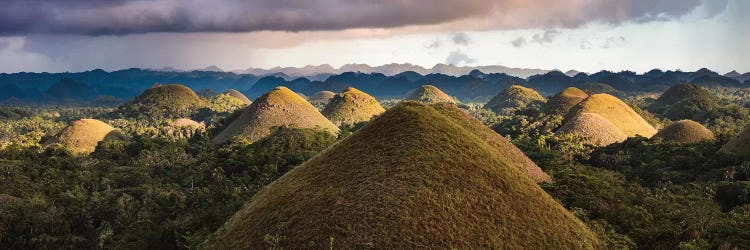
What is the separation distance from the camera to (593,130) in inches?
3179

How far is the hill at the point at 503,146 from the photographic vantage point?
122 ft

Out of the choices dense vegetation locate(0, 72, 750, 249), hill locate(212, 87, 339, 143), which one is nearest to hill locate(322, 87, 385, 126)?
hill locate(212, 87, 339, 143)

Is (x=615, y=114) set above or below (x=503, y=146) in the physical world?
below

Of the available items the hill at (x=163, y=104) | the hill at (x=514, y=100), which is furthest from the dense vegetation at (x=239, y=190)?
the hill at (x=514, y=100)

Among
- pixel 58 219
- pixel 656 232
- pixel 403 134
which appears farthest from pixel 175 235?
pixel 656 232

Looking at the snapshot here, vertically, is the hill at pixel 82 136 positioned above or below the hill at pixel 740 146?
below

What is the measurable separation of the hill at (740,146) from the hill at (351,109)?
81.9 meters

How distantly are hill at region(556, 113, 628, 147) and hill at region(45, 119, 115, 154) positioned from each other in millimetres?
79633

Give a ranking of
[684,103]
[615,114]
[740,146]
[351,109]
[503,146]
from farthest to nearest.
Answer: [351,109] → [684,103] → [615,114] → [740,146] → [503,146]

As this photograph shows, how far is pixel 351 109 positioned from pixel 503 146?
3679 inches

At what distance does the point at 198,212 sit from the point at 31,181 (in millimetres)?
22087

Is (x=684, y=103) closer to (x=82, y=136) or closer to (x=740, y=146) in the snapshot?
(x=740, y=146)

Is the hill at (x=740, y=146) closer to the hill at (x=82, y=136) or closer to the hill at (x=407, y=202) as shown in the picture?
the hill at (x=407, y=202)

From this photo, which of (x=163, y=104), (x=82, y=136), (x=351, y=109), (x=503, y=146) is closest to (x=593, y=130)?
(x=503, y=146)
